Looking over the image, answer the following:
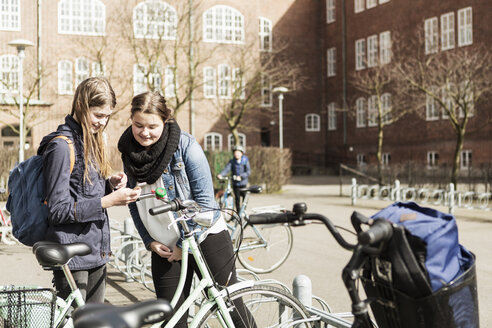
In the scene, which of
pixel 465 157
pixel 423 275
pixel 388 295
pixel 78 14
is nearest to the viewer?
pixel 423 275

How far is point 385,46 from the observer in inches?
Result: 1485

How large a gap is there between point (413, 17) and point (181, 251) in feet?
113

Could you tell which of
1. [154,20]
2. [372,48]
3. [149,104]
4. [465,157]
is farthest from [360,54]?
[149,104]

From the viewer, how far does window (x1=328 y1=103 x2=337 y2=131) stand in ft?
142

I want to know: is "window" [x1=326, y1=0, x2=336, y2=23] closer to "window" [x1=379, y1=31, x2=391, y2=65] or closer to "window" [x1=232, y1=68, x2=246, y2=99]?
"window" [x1=379, y1=31, x2=391, y2=65]

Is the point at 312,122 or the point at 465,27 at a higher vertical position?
the point at 465,27

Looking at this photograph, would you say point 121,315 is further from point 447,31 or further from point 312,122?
point 312,122

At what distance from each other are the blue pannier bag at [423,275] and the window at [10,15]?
3622 cm

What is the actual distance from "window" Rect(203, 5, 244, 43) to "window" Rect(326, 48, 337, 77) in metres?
7.45

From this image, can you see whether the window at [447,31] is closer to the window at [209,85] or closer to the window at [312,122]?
the window at [312,122]

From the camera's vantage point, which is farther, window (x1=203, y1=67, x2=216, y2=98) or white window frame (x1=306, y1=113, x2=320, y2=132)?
white window frame (x1=306, y1=113, x2=320, y2=132)

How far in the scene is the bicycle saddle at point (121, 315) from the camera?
76.7 inches

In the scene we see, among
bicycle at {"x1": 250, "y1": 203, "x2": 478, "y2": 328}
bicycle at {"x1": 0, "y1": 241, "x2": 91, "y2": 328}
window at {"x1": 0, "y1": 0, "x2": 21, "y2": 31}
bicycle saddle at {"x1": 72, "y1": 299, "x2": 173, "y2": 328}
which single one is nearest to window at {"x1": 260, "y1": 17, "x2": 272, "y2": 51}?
window at {"x1": 0, "y1": 0, "x2": 21, "y2": 31}

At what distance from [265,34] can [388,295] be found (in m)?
40.9
